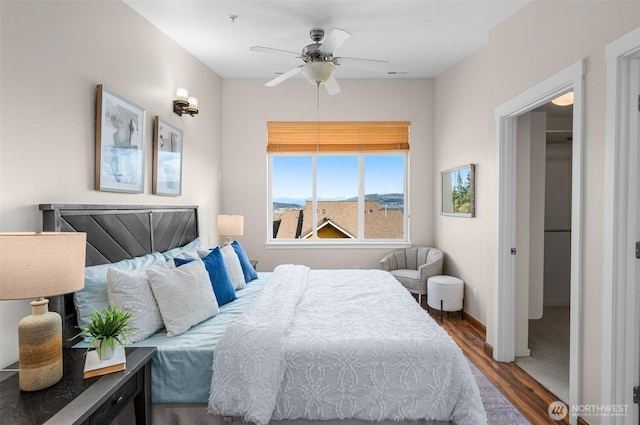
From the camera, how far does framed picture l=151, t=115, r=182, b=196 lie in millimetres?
2945

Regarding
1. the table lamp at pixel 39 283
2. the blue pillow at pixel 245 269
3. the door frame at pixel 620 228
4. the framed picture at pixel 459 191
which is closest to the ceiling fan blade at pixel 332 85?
the framed picture at pixel 459 191

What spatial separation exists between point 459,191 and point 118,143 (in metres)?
3.45

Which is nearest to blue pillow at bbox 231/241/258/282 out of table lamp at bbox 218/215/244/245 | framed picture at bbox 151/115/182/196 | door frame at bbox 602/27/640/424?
table lamp at bbox 218/215/244/245

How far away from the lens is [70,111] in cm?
204

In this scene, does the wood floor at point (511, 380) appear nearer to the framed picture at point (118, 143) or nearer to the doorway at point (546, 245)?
the doorway at point (546, 245)

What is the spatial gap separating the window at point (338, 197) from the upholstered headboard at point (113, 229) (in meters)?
1.76

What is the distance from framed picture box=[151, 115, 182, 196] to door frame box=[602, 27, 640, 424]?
10.4 feet

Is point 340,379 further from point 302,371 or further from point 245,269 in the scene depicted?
point 245,269

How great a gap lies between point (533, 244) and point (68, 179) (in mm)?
3802

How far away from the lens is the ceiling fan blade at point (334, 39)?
2463mm

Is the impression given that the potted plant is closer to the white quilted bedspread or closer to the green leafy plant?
the green leafy plant

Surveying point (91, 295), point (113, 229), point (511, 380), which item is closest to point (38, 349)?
point (91, 295)

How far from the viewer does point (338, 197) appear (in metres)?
4.91

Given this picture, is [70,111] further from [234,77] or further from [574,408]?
[574,408]
